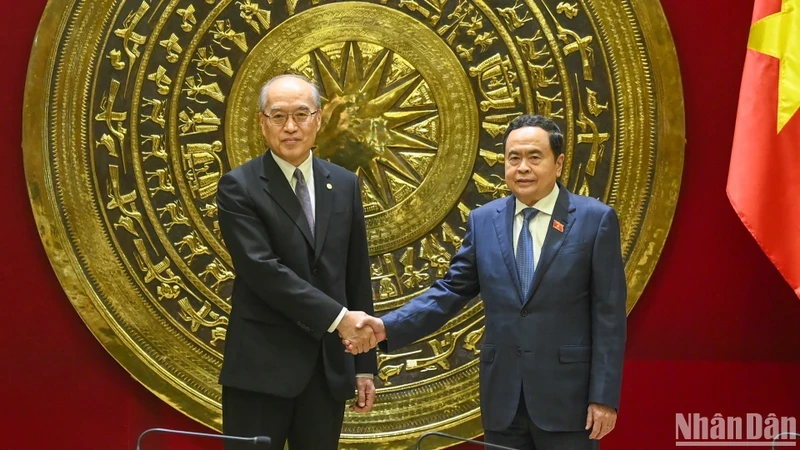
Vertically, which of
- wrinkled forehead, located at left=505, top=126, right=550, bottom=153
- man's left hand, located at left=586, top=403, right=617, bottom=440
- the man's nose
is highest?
the man's nose

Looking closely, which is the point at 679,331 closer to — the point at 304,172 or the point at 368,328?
the point at 368,328

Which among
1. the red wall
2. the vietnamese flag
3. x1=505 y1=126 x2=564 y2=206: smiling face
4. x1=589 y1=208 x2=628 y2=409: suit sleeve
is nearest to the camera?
x1=589 y1=208 x2=628 y2=409: suit sleeve

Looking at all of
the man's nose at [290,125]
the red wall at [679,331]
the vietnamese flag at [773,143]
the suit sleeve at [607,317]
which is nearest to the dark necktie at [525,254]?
the suit sleeve at [607,317]

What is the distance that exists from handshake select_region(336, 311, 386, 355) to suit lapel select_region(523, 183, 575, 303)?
439 mm

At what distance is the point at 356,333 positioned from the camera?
2641mm

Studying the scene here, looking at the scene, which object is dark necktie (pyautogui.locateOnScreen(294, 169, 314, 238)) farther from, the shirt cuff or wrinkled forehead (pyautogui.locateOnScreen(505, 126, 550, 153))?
wrinkled forehead (pyautogui.locateOnScreen(505, 126, 550, 153))

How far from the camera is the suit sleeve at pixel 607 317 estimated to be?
2480 millimetres

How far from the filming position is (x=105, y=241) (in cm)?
348

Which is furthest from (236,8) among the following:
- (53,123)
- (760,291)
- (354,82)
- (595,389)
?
(760,291)

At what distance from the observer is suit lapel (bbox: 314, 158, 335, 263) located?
264 cm

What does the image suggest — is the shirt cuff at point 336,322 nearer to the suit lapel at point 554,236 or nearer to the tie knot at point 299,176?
the tie knot at point 299,176

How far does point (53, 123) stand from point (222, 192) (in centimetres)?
111

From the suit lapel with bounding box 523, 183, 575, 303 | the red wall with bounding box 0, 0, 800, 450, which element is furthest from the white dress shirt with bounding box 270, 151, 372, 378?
the red wall with bounding box 0, 0, 800, 450

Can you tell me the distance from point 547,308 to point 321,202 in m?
0.67
